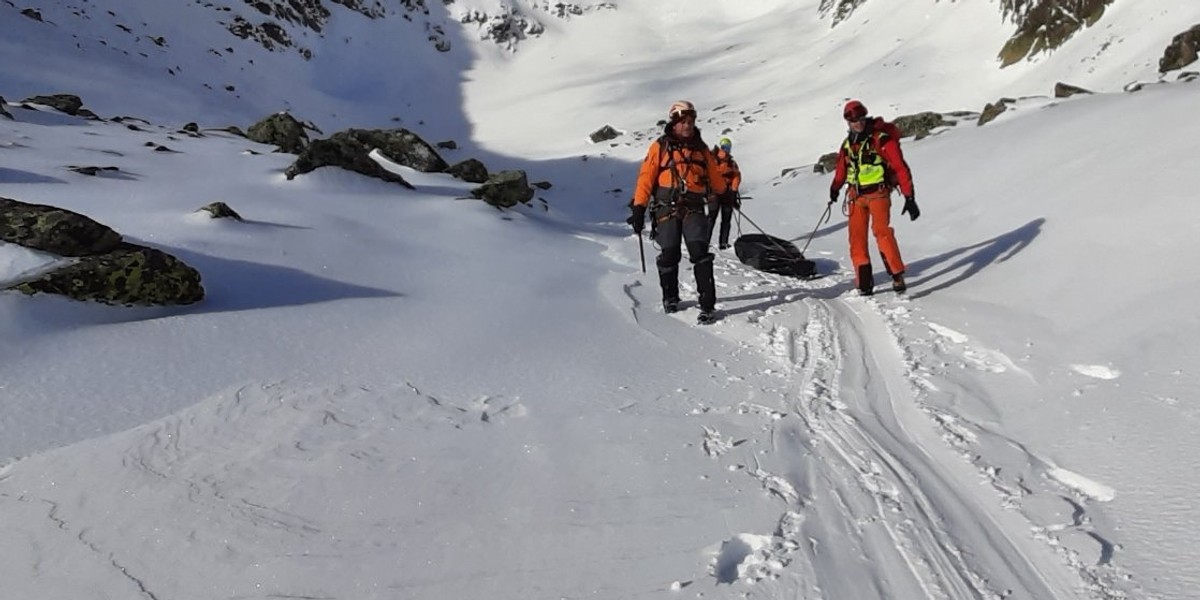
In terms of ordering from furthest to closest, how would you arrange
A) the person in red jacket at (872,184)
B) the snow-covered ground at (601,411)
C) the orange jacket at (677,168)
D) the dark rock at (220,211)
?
the dark rock at (220,211)
the person in red jacket at (872,184)
the orange jacket at (677,168)
the snow-covered ground at (601,411)

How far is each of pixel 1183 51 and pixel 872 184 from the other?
562 inches

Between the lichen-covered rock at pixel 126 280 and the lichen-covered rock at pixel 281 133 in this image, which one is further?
the lichen-covered rock at pixel 281 133

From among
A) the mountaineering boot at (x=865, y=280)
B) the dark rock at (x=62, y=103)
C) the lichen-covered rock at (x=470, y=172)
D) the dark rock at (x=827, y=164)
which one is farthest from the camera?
the dark rock at (x=62, y=103)

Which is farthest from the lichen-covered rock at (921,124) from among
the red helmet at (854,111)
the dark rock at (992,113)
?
the red helmet at (854,111)

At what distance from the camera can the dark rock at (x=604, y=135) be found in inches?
1302

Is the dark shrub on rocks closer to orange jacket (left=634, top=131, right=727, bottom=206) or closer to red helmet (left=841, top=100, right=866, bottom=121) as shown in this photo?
orange jacket (left=634, top=131, right=727, bottom=206)

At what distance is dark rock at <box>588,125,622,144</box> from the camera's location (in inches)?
1302

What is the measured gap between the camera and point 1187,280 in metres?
5.20

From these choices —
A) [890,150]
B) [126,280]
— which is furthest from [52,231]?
[890,150]

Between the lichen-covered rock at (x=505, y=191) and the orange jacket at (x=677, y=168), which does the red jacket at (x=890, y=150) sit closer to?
the orange jacket at (x=677, y=168)

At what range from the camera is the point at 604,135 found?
33219mm

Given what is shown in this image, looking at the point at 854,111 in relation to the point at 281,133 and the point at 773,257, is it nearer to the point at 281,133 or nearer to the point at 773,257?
the point at 773,257

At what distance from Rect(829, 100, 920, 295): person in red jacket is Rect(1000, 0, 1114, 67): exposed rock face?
22.0m

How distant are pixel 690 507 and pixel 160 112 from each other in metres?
31.5
